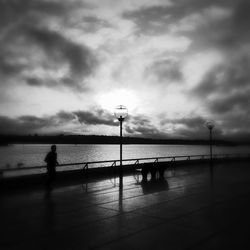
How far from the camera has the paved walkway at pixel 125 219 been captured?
226 inches

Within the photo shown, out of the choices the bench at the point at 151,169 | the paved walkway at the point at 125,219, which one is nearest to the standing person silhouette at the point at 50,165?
the paved walkway at the point at 125,219

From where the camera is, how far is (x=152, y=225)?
22.7 feet

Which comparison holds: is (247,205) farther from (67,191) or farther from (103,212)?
(67,191)

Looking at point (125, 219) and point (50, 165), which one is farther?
point (50, 165)

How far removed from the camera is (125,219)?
743 cm

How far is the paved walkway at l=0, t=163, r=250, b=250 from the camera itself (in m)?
5.75

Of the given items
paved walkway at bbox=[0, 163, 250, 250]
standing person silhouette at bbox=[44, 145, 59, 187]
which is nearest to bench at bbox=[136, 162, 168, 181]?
paved walkway at bbox=[0, 163, 250, 250]

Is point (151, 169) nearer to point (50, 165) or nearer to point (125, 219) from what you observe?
point (50, 165)

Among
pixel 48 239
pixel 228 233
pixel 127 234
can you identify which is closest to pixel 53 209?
pixel 48 239

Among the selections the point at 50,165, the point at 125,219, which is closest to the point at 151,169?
the point at 50,165

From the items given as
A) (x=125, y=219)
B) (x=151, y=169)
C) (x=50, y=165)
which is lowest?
(x=125, y=219)

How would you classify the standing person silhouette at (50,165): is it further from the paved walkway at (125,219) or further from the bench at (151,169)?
the bench at (151,169)

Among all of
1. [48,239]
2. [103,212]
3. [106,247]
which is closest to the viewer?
[106,247]

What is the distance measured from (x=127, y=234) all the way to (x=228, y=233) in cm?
256
